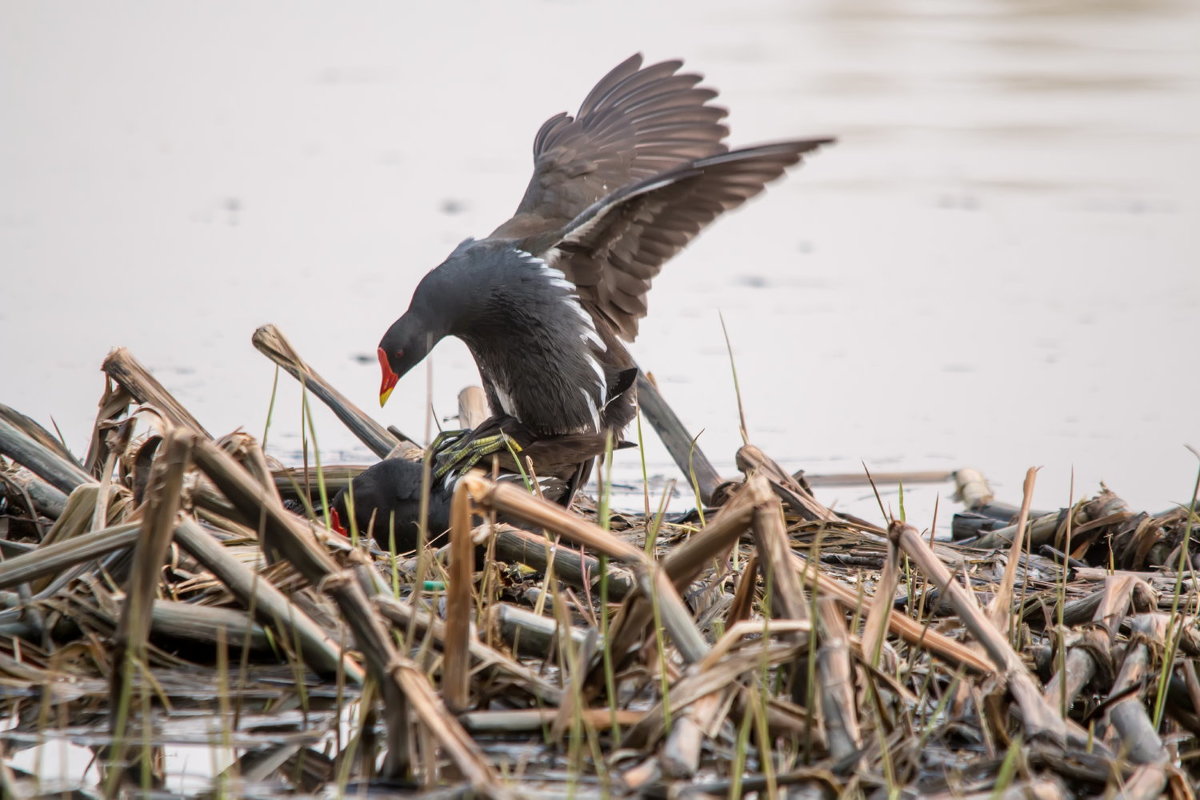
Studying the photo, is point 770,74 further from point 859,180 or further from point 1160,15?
point 1160,15

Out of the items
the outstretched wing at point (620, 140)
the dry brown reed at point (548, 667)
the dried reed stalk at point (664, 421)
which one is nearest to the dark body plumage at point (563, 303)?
the dried reed stalk at point (664, 421)

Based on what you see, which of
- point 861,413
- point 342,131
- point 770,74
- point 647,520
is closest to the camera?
point 647,520

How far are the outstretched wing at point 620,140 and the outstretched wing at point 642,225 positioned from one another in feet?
1.64

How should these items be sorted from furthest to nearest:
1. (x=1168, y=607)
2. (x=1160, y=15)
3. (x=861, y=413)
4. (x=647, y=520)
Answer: (x=1160, y=15) < (x=861, y=413) < (x=647, y=520) < (x=1168, y=607)

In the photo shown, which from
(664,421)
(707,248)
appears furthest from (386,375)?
(707,248)

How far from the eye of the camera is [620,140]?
494 centimetres

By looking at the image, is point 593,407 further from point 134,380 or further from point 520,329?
point 134,380

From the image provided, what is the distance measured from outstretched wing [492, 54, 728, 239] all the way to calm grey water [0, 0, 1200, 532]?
0.82 meters

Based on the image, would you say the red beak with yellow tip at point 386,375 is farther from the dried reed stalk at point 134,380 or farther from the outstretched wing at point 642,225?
the dried reed stalk at point 134,380

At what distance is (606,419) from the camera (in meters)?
4.34

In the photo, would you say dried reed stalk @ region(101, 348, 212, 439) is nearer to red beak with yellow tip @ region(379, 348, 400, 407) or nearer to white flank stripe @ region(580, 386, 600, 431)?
red beak with yellow tip @ region(379, 348, 400, 407)

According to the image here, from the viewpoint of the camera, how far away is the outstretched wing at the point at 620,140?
4.79 metres

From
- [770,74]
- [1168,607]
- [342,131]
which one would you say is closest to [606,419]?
[1168,607]

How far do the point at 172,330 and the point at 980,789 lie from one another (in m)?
4.30
